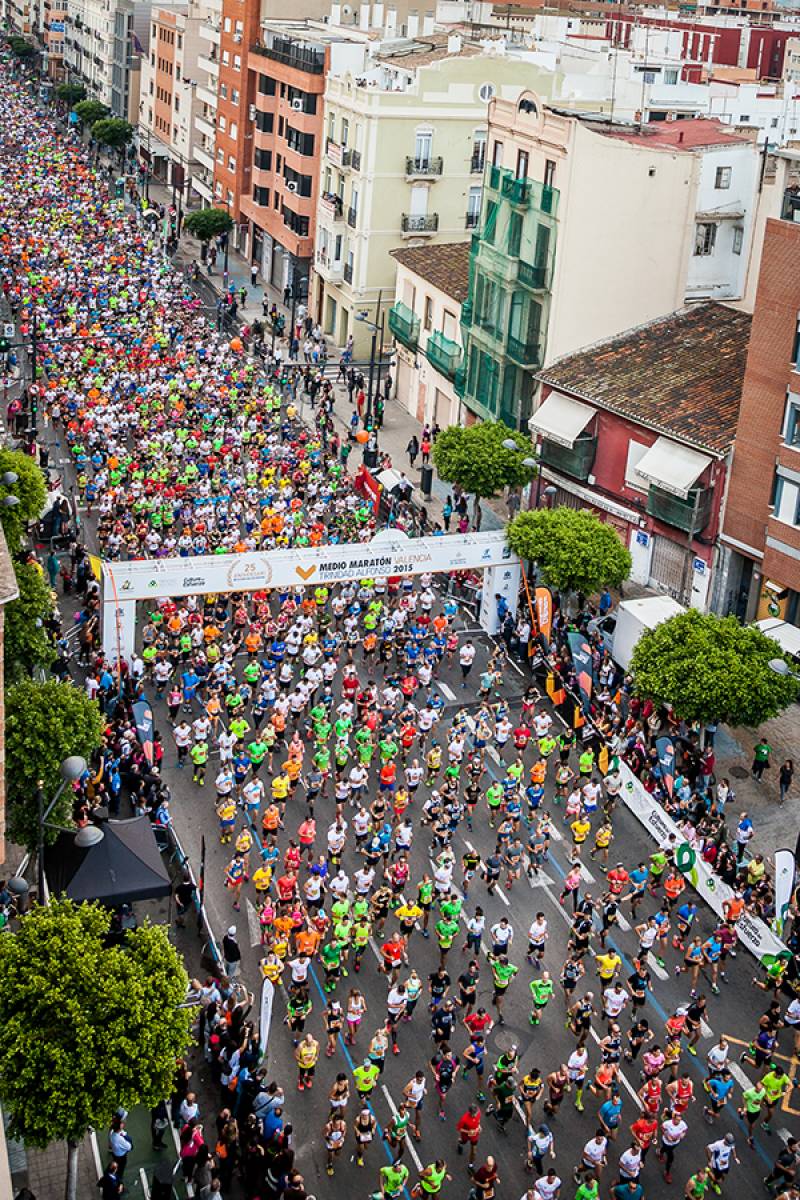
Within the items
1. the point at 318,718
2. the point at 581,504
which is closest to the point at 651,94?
the point at 581,504

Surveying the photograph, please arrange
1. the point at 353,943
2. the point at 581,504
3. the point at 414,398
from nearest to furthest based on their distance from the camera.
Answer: the point at 353,943 → the point at 581,504 → the point at 414,398

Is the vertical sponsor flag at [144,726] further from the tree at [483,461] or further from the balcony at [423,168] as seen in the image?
the balcony at [423,168]

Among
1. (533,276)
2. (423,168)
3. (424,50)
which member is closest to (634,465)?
(533,276)

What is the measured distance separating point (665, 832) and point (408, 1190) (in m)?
11.8

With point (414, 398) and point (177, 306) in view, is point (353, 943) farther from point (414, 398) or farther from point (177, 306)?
point (177, 306)

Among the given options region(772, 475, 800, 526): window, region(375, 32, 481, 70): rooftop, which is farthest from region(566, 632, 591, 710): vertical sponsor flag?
region(375, 32, 481, 70): rooftop

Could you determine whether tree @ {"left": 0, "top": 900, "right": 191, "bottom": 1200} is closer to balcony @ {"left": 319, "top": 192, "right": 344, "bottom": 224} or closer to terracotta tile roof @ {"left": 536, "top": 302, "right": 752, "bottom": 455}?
terracotta tile roof @ {"left": 536, "top": 302, "right": 752, "bottom": 455}

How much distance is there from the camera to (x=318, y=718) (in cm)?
3691

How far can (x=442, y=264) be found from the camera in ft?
216

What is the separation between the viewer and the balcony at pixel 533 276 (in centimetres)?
5281

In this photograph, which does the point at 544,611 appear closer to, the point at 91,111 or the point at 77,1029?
the point at 77,1029

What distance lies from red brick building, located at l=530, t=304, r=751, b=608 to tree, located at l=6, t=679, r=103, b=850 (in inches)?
857

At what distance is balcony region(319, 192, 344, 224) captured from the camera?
7444 cm

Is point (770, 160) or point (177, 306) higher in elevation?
point (770, 160)
